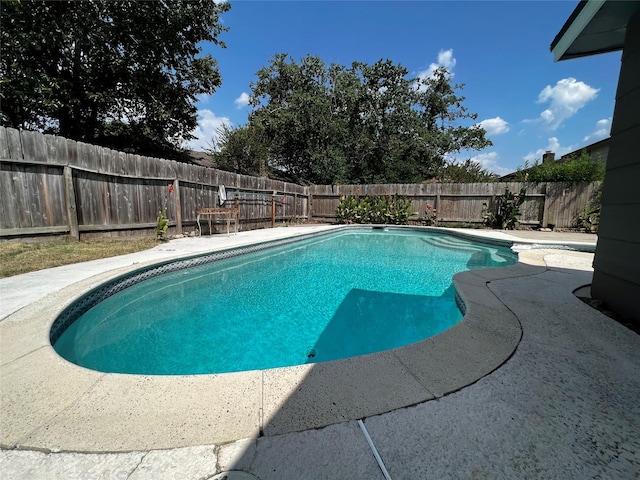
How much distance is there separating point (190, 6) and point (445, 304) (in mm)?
15541

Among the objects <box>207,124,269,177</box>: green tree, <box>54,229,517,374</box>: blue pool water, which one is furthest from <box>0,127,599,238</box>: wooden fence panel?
<box>207,124,269,177</box>: green tree

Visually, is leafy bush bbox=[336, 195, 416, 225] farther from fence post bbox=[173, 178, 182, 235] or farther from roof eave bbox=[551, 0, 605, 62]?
roof eave bbox=[551, 0, 605, 62]

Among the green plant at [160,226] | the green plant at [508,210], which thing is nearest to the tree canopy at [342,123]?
the green plant at [508,210]

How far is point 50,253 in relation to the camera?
415 centimetres

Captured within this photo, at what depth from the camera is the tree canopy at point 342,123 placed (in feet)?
53.5

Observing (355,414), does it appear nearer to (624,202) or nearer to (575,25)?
(624,202)

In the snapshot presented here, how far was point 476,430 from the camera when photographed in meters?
1.08

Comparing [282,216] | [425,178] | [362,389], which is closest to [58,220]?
[362,389]

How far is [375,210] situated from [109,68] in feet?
41.4

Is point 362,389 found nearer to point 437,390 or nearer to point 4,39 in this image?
point 437,390

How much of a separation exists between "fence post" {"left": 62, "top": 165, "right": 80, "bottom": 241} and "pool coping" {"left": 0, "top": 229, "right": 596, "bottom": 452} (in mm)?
3949

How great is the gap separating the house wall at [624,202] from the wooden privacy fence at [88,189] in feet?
24.6

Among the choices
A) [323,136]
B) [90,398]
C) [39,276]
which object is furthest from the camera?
[323,136]

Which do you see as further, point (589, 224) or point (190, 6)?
point (190, 6)
